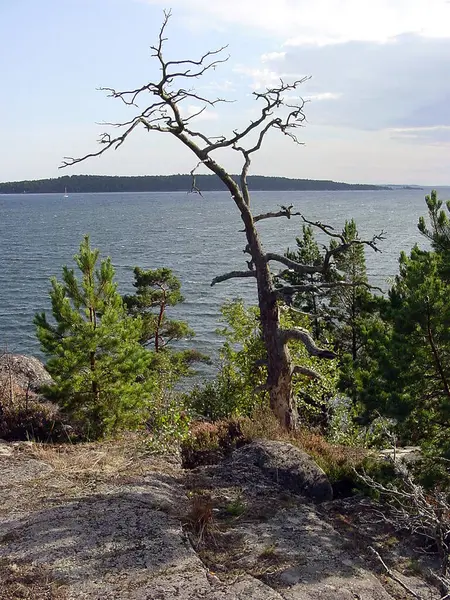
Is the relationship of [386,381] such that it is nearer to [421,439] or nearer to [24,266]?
[421,439]

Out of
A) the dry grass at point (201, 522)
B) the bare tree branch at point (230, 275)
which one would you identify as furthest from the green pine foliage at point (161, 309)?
the dry grass at point (201, 522)

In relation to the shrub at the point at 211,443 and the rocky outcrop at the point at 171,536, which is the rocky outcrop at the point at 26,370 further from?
the rocky outcrop at the point at 171,536

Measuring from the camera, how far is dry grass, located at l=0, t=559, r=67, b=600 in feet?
18.5

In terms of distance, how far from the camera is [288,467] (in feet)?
29.5

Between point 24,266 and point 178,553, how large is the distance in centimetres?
6199

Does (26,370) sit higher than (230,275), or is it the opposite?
(230,275)

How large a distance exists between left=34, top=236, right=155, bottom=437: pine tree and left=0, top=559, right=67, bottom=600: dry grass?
858 cm

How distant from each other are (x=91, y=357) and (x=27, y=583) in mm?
9870

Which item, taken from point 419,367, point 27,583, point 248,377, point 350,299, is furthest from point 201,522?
point 350,299

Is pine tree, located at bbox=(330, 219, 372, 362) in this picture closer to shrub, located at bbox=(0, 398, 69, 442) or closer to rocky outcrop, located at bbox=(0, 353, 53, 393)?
rocky outcrop, located at bbox=(0, 353, 53, 393)

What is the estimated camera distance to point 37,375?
25656 mm

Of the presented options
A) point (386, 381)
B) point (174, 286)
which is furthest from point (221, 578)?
point (174, 286)

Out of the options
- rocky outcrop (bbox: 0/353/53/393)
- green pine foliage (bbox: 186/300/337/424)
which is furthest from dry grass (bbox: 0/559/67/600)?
rocky outcrop (bbox: 0/353/53/393)

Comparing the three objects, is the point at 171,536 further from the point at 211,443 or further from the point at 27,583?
the point at 211,443
